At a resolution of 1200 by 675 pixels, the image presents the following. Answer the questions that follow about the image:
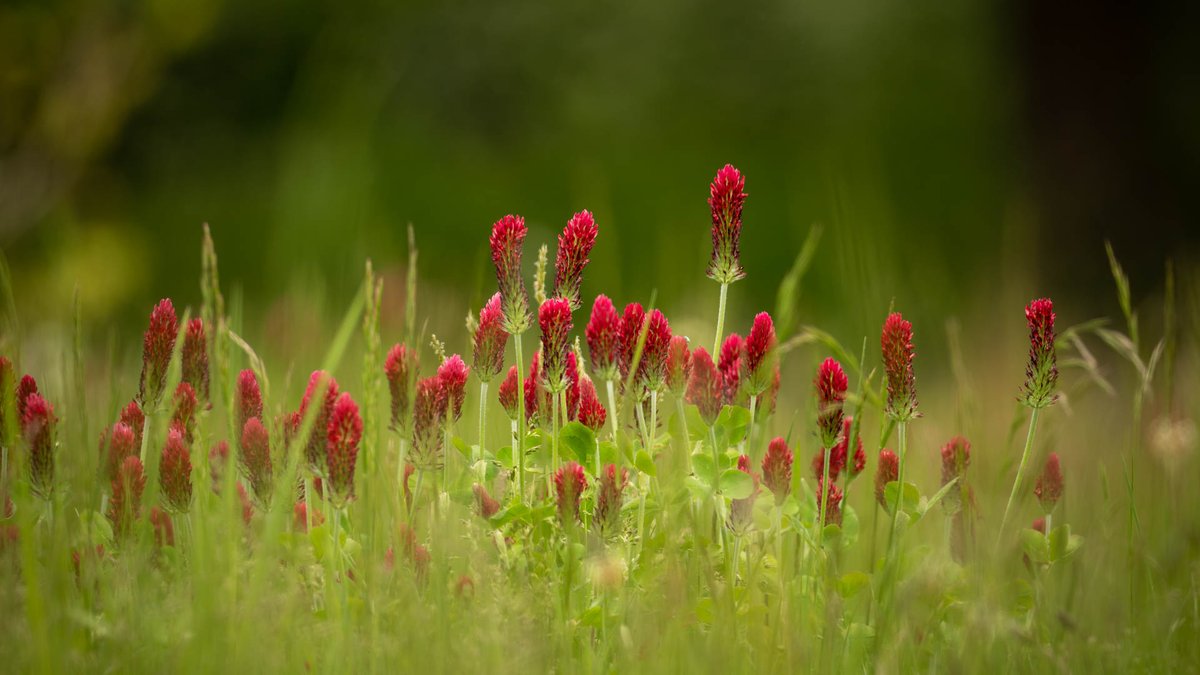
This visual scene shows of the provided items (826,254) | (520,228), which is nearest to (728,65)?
(826,254)

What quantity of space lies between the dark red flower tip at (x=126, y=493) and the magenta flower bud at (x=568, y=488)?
2.43ft

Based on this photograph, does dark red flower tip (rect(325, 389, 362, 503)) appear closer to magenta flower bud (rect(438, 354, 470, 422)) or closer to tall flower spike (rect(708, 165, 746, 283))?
magenta flower bud (rect(438, 354, 470, 422))

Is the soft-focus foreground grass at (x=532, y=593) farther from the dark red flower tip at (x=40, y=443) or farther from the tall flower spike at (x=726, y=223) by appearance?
the tall flower spike at (x=726, y=223)

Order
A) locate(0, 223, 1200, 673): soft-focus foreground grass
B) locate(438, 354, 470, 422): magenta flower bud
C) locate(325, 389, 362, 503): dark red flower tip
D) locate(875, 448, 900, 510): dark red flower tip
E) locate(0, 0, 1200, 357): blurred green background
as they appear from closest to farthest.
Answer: locate(0, 223, 1200, 673): soft-focus foreground grass → locate(325, 389, 362, 503): dark red flower tip → locate(438, 354, 470, 422): magenta flower bud → locate(875, 448, 900, 510): dark red flower tip → locate(0, 0, 1200, 357): blurred green background

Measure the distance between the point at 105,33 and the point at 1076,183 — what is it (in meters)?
7.44

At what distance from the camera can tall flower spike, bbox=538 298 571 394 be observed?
6.85 feet

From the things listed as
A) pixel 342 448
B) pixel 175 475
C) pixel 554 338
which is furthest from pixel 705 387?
pixel 175 475

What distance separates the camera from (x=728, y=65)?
19.9 metres

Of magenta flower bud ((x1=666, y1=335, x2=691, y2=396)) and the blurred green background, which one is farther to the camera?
the blurred green background

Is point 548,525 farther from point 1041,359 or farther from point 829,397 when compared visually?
point 1041,359

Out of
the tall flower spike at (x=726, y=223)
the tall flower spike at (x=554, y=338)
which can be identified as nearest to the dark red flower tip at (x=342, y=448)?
the tall flower spike at (x=554, y=338)

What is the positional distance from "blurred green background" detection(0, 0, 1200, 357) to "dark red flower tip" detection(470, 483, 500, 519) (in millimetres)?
392

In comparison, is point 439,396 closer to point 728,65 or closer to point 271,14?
point 271,14

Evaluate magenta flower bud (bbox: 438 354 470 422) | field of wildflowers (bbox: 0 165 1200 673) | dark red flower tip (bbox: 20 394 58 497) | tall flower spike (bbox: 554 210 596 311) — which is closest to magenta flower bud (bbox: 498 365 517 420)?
field of wildflowers (bbox: 0 165 1200 673)
